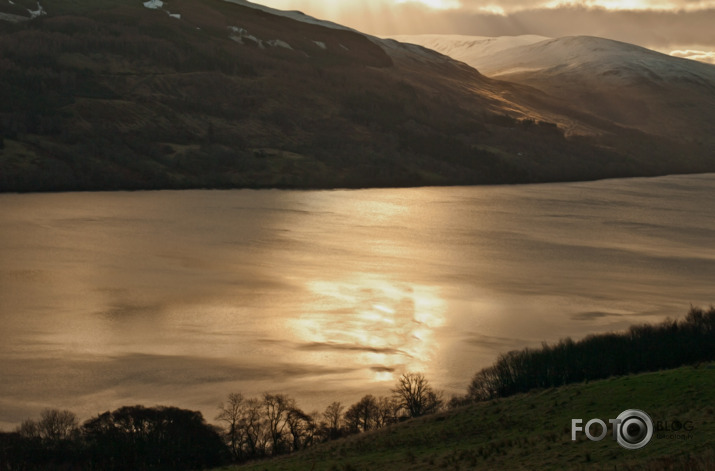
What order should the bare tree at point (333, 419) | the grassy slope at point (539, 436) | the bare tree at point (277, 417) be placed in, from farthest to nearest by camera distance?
the bare tree at point (333, 419)
the bare tree at point (277, 417)
the grassy slope at point (539, 436)

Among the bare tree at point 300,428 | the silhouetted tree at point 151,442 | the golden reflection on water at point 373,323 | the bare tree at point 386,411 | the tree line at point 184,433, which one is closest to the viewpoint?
the tree line at point 184,433

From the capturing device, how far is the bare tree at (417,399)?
40.1m

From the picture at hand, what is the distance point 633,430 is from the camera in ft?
77.3

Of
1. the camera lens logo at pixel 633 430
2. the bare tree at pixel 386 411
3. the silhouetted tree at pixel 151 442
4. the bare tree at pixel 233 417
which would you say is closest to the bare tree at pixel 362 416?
the bare tree at pixel 386 411

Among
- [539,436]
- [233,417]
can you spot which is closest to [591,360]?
[233,417]

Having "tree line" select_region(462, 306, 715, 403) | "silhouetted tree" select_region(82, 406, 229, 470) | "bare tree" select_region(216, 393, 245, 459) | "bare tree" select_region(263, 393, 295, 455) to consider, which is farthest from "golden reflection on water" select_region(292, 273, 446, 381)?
"silhouetted tree" select_region(82, 406, 229, 470)

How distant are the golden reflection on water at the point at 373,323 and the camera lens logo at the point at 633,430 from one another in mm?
24765

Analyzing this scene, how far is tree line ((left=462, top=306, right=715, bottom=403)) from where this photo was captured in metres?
43.4

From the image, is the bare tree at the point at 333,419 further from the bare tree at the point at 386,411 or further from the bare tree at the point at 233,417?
the bare tree at the point at 233,417

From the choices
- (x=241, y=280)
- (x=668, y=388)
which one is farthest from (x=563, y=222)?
(x=668, y=388)

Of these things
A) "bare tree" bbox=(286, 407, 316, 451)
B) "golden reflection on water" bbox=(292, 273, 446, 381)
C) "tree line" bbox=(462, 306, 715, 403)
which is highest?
"golden reflection on water" bbox=(292, 273, 446, 381)

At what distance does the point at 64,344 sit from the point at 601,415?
122ft

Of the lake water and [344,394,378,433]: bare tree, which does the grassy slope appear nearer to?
[344,394,378,433]: bare tree

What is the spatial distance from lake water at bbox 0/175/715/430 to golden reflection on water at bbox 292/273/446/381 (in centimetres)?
20
